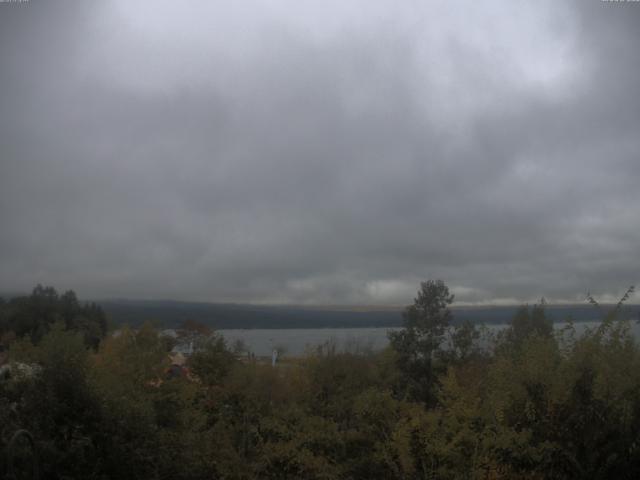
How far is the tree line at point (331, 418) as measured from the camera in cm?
916

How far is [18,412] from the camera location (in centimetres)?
895

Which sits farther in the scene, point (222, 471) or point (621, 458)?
point (222, 471)

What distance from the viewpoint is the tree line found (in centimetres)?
916

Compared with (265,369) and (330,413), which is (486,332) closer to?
(265,369)

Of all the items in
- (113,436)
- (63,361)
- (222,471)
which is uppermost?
(63,361)

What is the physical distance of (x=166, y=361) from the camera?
591 inches

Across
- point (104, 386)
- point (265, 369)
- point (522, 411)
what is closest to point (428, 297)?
point (265, 369)

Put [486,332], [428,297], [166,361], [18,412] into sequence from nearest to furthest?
[18,412], [166,361], [486,332], [428,297]

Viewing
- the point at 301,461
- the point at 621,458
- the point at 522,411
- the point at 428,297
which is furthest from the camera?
the point at 428,297

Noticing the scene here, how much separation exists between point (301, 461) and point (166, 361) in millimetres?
4672

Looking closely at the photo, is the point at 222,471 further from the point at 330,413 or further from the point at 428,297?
the point at 428,297

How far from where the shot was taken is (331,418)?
13.5 meters

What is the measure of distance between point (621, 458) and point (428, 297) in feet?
50.0

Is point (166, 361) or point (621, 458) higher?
point (166, 361)
